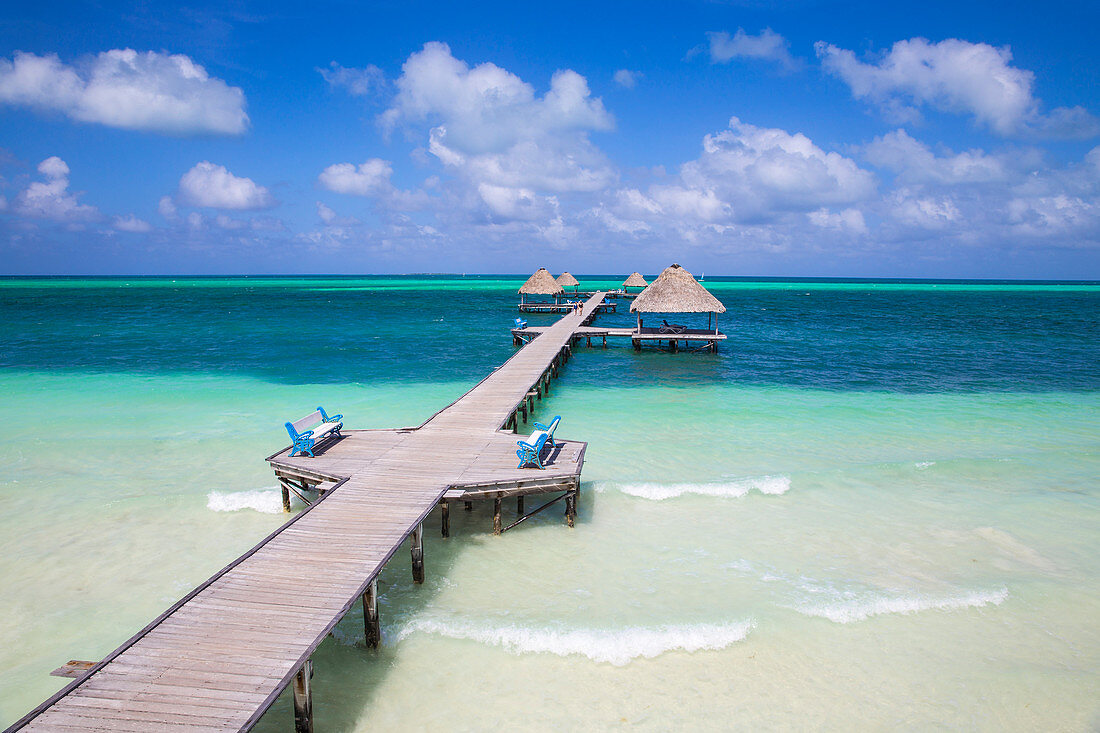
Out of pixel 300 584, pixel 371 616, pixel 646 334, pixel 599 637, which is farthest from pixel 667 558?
pixel 646 334

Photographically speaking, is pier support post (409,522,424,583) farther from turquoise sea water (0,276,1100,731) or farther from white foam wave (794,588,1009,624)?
white foam wave (794,588,1009,624)

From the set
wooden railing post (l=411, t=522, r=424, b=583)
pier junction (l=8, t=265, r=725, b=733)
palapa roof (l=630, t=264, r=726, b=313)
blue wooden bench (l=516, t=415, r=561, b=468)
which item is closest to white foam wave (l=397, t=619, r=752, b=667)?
wooden railing post (l=411, t=522, r=424, b=583)

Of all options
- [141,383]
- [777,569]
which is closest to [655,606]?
[777,569]

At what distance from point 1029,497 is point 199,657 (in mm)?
14463

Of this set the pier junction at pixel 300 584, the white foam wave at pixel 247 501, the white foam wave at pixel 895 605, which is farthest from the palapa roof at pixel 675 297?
the white foam wave at pixel 895 605

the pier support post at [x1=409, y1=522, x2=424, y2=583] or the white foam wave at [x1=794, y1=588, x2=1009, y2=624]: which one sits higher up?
the pier support post at [x1=409, y1=522, x2=424, y2=583]

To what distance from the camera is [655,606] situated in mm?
8289

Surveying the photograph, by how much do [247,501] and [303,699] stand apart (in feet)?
22.1

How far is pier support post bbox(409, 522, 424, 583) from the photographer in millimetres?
8641

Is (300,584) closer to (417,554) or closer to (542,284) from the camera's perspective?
(417,554)

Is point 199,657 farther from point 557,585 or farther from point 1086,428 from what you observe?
point 1086,428

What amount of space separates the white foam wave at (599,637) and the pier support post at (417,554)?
3.10 feet

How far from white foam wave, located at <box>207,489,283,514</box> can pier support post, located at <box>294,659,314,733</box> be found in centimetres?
604

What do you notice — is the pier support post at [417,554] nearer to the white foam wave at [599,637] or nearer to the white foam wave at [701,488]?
the white foam wave at [599,637]
